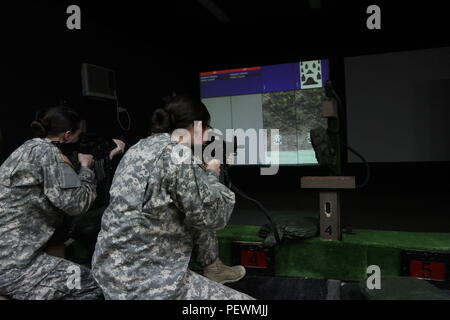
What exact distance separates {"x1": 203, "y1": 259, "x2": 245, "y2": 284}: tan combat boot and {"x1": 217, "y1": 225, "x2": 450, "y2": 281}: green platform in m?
0.26

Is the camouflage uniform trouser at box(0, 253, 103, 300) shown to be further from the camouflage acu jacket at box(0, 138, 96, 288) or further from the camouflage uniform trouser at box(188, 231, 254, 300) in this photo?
the camouflage uniform trouser at box(188, 231, 254, 300)

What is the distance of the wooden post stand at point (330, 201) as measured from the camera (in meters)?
1.86

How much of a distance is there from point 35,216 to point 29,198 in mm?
98

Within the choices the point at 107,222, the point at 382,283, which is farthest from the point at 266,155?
the point at 107,222

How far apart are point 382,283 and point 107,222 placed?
112 cm

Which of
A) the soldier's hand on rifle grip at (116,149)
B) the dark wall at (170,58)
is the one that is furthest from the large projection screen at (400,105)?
the soldier's hand on rifle grip at (116,149)

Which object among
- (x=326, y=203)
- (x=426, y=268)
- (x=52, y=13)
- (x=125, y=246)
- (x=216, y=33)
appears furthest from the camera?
(x=216, y=33)

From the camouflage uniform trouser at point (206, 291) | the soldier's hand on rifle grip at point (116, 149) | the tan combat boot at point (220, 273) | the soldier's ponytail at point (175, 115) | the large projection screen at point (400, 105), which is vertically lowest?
the tan combat boot at point (220, 273)

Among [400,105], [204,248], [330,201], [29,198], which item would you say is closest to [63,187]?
[29,198]

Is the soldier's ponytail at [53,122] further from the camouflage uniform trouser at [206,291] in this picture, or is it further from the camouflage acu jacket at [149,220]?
the camouflage uniform trouser at [206,291]

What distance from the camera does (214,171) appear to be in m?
1.38

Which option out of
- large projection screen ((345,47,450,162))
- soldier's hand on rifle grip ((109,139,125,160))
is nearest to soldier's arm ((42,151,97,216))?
soldier's hand on rifle grip ((109,139,125,160))

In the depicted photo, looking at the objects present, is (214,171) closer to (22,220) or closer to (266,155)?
(22,220)

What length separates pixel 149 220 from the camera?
1.11m
